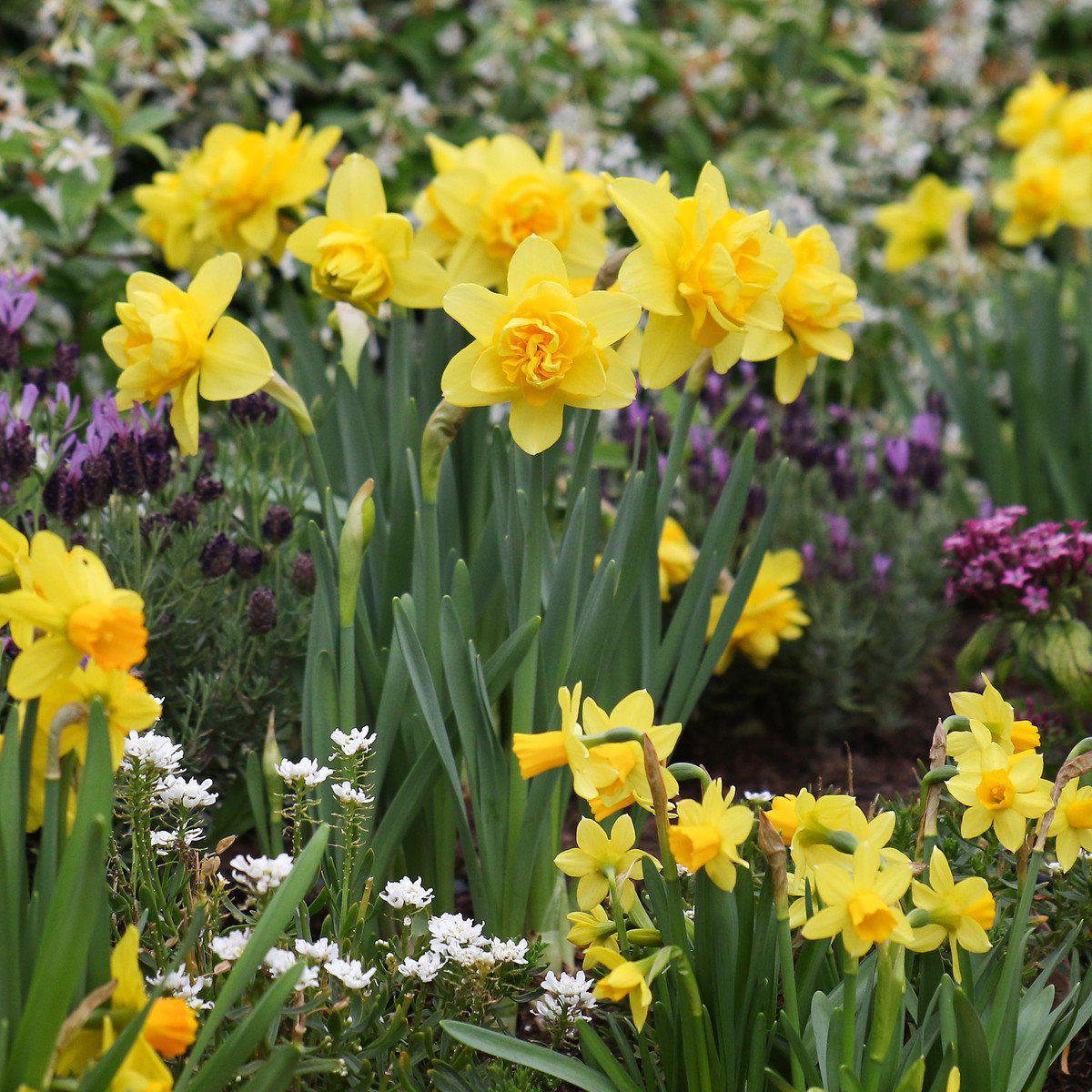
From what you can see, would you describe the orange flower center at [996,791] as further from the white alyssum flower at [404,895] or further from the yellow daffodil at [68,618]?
the yellow daffodil at [68,618]

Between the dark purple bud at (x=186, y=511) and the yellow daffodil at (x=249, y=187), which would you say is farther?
the yellow daffodil at (x=249, y=187)

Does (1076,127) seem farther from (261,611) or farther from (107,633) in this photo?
(107,633)

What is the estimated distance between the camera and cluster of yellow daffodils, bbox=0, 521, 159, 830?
3.08 feet

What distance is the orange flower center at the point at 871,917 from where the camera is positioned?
1.00m

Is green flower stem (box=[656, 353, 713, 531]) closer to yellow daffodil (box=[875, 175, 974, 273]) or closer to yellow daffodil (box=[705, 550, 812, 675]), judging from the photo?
yellow daffodil (box=[705, 550, 812, 675])

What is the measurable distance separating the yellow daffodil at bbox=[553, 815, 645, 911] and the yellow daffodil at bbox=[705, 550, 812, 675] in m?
0.94

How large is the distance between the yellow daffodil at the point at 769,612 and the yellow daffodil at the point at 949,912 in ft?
3.22

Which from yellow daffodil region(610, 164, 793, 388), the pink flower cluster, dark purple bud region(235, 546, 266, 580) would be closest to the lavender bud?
dark purple bud region(235, 546, 266, 580)

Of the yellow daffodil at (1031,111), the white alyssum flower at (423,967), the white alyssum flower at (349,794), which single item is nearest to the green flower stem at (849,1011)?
the white alyssum flower at (423,967)

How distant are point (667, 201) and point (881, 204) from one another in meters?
2.93

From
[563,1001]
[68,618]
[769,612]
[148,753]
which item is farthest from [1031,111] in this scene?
[68,618]

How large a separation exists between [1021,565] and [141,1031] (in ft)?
5.03

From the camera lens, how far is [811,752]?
91.2 inches

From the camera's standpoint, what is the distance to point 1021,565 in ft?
6.46
